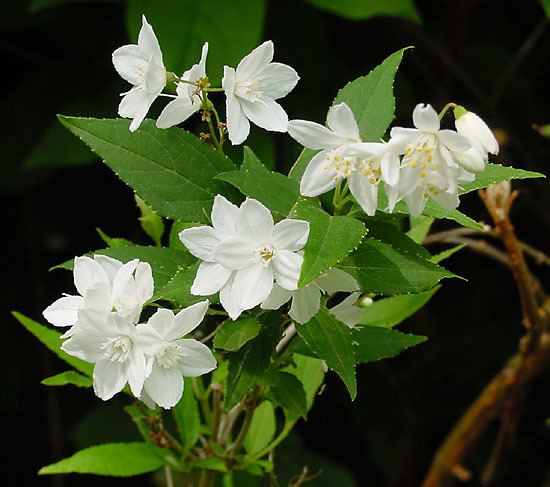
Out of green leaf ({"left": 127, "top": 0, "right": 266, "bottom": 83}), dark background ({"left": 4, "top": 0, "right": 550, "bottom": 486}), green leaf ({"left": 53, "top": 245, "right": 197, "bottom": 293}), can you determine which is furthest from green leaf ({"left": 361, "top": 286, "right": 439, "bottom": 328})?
dark background ({"left": 4, "top": 0, "right": 550, "bottom": 486})

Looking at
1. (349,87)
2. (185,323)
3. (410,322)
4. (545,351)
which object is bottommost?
(410,322)

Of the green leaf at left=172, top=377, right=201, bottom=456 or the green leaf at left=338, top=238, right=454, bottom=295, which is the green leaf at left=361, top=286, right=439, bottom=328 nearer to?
the green leaf at left=172, top=377, right=201, bottom=456

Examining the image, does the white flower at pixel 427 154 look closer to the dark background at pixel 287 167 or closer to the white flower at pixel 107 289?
the white flower at pixel 107 289

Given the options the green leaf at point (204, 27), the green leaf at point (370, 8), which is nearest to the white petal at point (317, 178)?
the green leaf at point (204, 27)

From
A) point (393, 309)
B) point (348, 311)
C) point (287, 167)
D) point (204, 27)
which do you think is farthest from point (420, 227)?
point (287, 167)

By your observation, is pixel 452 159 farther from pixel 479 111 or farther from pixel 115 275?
pixel 479 111

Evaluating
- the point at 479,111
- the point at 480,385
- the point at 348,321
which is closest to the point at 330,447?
the point at 480,385
